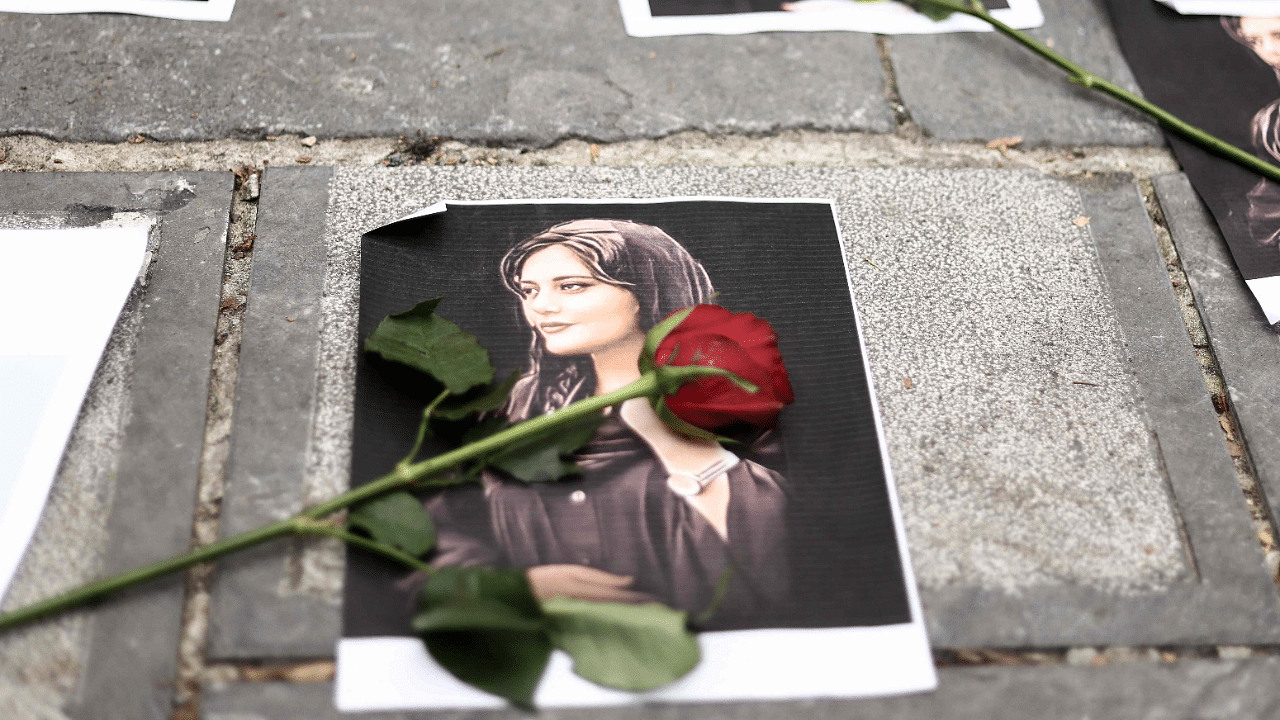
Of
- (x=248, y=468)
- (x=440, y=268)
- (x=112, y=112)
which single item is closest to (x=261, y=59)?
(x=112, y=112)

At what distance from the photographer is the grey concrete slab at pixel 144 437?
1.69 ft

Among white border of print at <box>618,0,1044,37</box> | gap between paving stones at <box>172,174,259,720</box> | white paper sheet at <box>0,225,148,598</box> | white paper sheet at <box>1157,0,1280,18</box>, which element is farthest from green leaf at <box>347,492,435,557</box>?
white paper sheet at <box>1157,0,1280,18</box>

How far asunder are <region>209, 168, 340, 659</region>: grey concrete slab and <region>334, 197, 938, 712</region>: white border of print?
0.04 meters

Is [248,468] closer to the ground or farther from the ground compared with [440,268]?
closer to the ground

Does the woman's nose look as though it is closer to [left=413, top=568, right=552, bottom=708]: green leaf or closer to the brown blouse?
the brown blouse

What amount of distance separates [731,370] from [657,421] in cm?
9

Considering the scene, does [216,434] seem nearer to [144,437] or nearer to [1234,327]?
[144,437]

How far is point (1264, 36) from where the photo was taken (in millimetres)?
862

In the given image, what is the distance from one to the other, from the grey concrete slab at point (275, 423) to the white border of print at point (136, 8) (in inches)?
8.4

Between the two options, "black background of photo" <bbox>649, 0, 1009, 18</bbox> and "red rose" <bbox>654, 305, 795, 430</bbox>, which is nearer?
"red rose" <bbox>654, 305, 795, 430</bbox>

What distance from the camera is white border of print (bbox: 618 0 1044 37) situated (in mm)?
830

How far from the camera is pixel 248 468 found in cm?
58

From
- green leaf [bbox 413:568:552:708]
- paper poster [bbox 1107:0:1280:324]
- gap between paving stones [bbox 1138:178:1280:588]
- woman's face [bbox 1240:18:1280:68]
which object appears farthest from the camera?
woman's face [bbox 1240:18:1280:68]

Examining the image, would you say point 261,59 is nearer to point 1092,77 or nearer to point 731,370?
point 731,370
